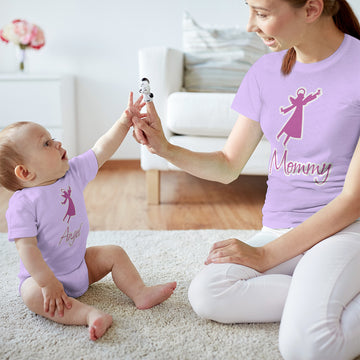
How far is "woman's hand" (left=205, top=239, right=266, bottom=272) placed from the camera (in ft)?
3.49

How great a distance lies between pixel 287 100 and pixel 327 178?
0.21m

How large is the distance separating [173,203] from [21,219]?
50.2 inches

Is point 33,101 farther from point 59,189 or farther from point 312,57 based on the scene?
point 312,57

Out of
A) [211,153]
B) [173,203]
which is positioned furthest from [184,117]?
[211,153]

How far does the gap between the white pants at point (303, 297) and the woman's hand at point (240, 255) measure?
0.01m

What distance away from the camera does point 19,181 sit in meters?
1.10

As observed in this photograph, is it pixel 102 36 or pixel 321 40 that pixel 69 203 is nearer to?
pixel 321 40

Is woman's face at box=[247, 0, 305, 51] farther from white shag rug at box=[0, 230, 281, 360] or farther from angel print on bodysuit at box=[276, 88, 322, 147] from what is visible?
white shag rug at box=[0, 230, 281, 360]

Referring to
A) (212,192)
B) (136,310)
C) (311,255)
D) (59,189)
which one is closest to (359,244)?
(311,255)

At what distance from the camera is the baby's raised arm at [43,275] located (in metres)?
1.04

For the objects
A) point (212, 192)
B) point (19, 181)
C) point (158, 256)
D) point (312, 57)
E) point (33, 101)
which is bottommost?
point (212, 192)

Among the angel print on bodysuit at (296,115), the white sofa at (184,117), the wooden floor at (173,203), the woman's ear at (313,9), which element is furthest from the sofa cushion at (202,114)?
the woman's ear at (313,9)

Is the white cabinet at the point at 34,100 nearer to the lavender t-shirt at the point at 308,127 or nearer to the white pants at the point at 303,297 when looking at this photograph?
the lavender t-shirt at the point at 308,127

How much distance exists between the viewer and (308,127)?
111cm
